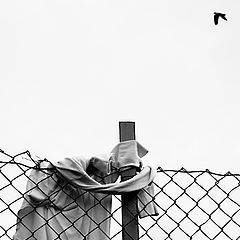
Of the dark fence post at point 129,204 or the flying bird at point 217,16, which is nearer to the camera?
the dark fence post at point 129,204

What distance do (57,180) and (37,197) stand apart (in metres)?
0.11

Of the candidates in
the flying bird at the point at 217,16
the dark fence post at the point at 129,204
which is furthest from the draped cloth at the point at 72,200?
the flying bird at the point at 217,16

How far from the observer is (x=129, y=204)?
2742mm

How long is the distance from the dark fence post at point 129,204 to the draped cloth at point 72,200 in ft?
0.12

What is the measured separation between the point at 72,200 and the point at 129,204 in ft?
0.79

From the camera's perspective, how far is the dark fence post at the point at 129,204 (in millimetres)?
2656

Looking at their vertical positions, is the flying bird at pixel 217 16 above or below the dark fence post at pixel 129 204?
above

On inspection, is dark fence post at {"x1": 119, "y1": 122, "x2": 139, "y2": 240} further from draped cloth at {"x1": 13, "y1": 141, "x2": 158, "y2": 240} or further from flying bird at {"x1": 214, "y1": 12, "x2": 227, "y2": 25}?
flying bird at {"x1": 214, "y1": 12, "x2": 227, "y2": 25}

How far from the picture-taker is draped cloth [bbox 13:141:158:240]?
106 inches

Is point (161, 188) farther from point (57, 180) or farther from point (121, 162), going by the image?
point (57, 180)

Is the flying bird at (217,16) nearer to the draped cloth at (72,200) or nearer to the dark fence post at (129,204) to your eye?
the dark fence post at (129,204)

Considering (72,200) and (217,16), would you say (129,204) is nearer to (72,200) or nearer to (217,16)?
(72,200)

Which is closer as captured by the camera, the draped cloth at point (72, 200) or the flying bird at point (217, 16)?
the draped cloth at point (72, 200)

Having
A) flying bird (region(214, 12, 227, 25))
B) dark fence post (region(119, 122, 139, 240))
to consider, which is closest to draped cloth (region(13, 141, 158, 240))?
dark fence post (region(119, 122, 139, 240))
